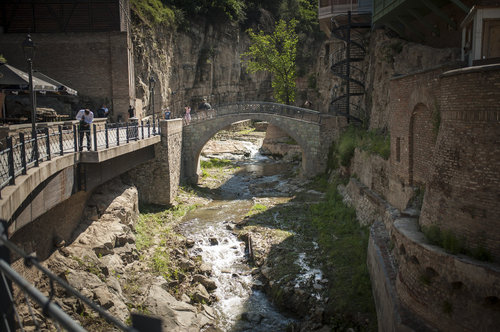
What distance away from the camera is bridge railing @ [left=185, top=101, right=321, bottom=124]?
28.9 m

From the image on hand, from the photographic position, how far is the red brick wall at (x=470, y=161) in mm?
7977

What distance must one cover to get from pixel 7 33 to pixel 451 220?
89.2 feet

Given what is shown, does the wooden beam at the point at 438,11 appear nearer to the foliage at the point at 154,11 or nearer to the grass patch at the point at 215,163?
the foliage at the point at 154,11

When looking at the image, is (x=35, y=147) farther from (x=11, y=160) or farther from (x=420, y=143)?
(x=420, y=143)

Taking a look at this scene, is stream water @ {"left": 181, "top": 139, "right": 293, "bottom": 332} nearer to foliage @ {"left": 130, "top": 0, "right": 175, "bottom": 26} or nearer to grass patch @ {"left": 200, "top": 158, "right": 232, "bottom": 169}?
grass patch @ {"left": 200, "top": 158, "right": 232, "bottom": 169}

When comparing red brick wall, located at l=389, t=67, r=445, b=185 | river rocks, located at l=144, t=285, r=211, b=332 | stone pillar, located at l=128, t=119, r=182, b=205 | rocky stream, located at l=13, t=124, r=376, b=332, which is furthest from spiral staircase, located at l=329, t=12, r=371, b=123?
river rocks, located at l=144, t=285, r=211, b=332

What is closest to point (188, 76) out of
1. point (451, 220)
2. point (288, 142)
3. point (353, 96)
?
point (288, 142)

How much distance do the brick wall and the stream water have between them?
918cm

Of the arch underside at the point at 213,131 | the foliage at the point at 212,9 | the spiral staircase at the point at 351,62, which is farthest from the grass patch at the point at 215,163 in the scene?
the foliage at the point at 212,9

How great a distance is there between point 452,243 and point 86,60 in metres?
24.0

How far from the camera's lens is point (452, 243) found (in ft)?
27.6

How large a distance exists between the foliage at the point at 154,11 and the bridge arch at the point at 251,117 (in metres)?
8.82

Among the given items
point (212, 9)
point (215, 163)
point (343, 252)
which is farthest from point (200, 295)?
point (212, 9)

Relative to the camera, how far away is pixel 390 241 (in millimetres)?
12648
